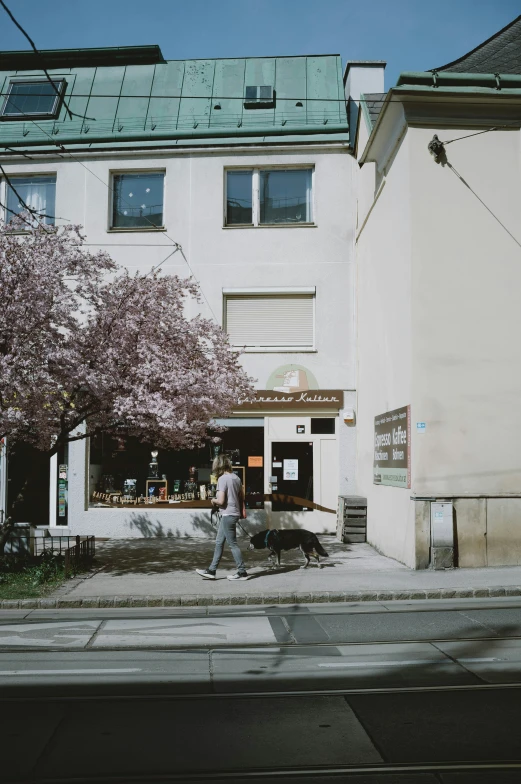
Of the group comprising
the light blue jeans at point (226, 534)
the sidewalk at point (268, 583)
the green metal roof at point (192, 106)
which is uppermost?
the green metal roof at point (192, 106)

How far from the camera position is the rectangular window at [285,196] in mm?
18250

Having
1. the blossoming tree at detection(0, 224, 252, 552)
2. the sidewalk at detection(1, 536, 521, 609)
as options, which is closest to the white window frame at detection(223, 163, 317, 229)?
the blossoming tree at detection(0, 224, 252, 552)

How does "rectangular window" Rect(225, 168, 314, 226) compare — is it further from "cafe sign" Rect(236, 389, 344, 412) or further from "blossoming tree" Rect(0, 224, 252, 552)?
"blossoming tree" Rect(0, 224, 252, 552)

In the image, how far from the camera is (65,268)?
11.2 m

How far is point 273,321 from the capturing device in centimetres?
1792

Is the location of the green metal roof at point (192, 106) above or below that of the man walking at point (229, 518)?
above

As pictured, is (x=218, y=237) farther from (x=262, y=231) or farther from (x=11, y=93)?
(x=11, y=93)

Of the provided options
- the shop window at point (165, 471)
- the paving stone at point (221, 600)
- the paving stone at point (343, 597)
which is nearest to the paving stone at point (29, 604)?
the paving stone at point (221, 600)

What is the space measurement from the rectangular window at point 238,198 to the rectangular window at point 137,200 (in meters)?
1.58

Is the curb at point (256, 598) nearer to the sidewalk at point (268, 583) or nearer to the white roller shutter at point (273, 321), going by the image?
the sidewalk at point (268, 583)

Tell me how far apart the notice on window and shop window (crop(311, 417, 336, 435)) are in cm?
81

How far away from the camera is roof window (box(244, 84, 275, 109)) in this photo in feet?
61.9

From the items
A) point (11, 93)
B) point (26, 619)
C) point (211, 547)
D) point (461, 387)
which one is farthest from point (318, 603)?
point (11, 93)

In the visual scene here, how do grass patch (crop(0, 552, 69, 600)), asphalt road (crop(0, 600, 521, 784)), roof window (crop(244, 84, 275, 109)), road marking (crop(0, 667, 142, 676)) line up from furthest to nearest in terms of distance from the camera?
1. roof window (crop(244, 84, 275, 109))
2. grass patch (crop(0, 552, 69, 600))
3. road marking (crop(0, 667, 142, 676))
4. asphalt road (crop(0, 600, 521, 784))
